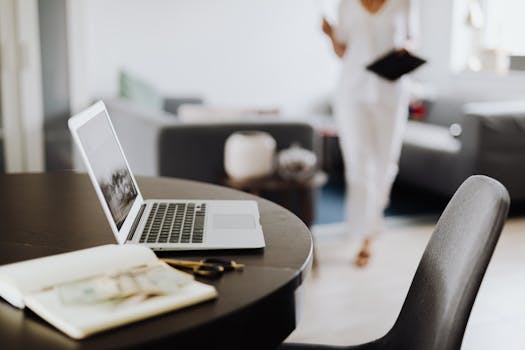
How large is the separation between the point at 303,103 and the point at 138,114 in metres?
2.65

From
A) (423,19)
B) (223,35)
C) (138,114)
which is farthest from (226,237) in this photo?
(423,19)

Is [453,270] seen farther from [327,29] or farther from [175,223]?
[327,29]

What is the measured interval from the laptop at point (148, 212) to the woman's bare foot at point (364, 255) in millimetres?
2031

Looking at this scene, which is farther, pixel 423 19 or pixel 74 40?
pixel 423 19

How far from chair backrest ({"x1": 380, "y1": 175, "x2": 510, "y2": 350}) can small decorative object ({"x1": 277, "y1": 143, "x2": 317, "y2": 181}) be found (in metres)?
1.90

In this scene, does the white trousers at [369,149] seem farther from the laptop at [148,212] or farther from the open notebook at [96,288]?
the open notebook at [96,288]

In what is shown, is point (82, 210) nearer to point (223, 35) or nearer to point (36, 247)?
point (36, 247)

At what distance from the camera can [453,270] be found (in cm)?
119

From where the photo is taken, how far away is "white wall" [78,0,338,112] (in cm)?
515

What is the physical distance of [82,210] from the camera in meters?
1.53

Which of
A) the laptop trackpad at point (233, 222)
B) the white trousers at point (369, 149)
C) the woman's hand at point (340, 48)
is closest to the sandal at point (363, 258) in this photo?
the white trousers at point (369, 149)

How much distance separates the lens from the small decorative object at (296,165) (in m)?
3.25

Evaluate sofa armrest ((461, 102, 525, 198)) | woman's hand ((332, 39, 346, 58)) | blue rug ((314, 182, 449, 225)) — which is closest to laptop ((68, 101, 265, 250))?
woman's hand ((332, 39, 346, 58))

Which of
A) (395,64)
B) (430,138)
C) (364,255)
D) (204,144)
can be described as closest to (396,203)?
(430,138)
